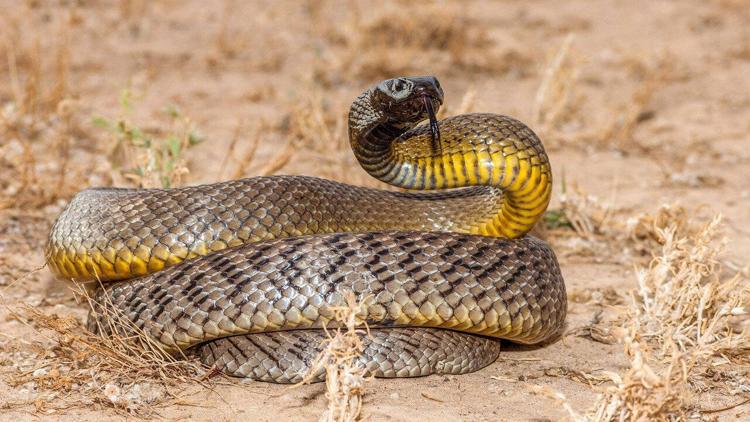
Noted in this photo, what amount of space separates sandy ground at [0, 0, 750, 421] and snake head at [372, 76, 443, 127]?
4.47 ft

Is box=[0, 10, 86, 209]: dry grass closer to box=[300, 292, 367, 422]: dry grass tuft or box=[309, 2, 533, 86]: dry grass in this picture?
box=[309, 2, 533, 86]: dry grass

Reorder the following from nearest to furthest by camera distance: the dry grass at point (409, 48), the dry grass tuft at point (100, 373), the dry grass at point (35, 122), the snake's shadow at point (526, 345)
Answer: the dry grass tuft at point (100, 373) < the snake's shadow at point (526, 345) < the dry grass at point (35, 122) < the dry grass at point (409, 48)

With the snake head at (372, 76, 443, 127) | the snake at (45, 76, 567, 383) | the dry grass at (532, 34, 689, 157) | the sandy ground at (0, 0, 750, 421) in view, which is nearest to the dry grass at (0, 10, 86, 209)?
the sandy ground at (0, 0, 750, 421)

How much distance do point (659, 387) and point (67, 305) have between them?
3.67 metres

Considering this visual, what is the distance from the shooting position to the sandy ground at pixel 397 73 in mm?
4621

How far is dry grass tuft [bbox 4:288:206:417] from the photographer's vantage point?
14.1 feet

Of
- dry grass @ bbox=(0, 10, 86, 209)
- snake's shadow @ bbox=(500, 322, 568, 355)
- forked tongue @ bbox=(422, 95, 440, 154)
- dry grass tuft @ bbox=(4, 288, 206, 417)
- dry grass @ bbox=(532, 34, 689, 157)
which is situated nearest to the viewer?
dry grass tuft @ bbox=(4, 288, 206, 417)

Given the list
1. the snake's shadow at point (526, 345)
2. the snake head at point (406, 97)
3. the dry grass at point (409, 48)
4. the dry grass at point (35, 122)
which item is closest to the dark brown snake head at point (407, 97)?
the snake head at point (406, 97)

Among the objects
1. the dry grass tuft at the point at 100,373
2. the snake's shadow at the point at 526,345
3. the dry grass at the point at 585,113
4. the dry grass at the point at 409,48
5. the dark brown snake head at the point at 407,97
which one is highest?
the dark brown snake head at the point at 407,97

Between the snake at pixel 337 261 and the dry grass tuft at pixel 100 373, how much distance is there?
0.10 m

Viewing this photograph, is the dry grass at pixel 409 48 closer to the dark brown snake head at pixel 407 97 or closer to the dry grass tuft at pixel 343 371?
the dark brown snake head at pixel 407 97

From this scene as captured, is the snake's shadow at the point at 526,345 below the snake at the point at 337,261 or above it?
below

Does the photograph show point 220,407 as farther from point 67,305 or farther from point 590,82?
point 590,82

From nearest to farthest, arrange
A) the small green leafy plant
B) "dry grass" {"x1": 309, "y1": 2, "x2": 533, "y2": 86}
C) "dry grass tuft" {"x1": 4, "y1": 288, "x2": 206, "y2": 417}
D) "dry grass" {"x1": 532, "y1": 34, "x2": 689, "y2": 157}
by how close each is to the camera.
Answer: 1. "dry grass tuft" {"x1": 4, "y1": 288, "x2": 206, "y2": 417}
2. the small green leafy plant
3. "dry grass" {"x1": 532, "y1": 34, "x2": 689, "y2": 157}
4. "dry grass" {"x1": 309, "y1": 2, "x2": 533, "y2": 86}
